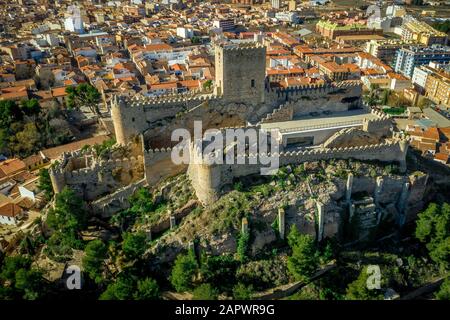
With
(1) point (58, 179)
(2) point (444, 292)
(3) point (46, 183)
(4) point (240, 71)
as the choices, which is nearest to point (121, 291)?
(1) point (58, 179)

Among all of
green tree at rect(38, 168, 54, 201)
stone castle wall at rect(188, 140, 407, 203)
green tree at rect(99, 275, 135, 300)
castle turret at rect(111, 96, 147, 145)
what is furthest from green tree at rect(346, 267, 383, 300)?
green tree at rect(38, 168, 54, 201)

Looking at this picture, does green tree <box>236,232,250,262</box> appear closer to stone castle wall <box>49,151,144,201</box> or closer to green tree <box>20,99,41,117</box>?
stone castle wall <box>49,151,144,201</box>

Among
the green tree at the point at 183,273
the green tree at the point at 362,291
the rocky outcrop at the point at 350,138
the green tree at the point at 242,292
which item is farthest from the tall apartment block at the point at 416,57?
the green tree at the point at 183,273

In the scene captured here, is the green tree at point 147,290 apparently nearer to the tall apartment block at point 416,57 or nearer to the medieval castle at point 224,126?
the medieval castle at point 224,126

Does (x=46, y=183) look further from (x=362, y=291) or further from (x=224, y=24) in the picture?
(x=224, y=24)

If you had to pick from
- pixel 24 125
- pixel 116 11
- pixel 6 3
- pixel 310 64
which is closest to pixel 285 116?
pixel 24 125

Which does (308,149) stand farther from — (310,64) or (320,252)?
(310,64)
